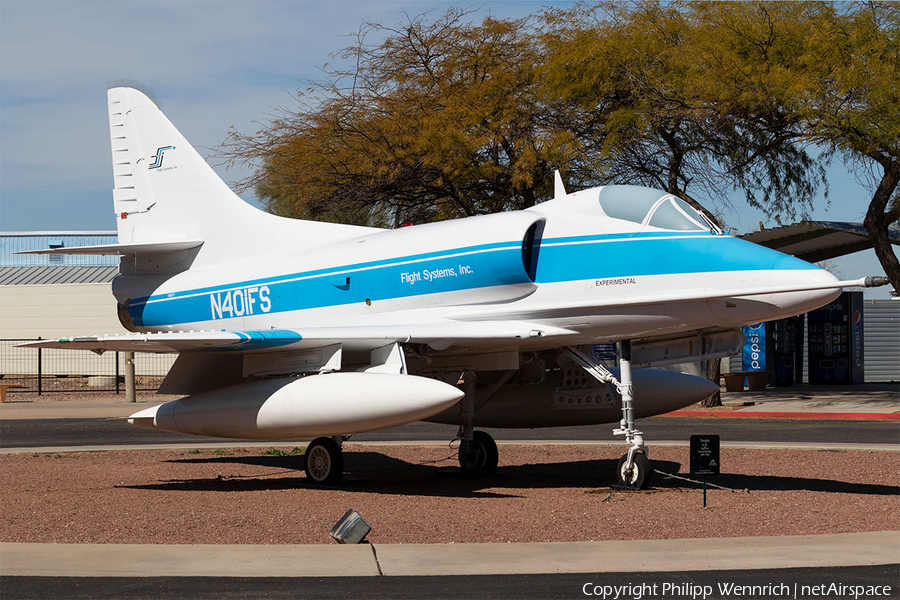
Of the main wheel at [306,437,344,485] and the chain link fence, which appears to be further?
the chain link fence

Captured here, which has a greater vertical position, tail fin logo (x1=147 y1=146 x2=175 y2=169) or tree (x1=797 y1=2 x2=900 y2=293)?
tree (x1=797 y1=2 x2=900 y2=293)

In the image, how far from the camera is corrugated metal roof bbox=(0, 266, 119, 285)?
4962 cm

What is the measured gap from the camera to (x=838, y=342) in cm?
3359

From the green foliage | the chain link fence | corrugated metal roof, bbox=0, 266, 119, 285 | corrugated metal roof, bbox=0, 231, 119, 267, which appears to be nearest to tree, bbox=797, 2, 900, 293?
the green foliage

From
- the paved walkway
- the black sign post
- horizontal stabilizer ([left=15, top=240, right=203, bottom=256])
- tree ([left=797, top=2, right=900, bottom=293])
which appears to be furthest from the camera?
tree ([left=797, top=2, right=900, bottom=293])

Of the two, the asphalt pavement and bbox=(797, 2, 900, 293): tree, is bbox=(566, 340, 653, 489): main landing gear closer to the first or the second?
the asphalt pavement

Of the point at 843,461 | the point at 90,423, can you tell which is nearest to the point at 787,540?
the point at 843,461

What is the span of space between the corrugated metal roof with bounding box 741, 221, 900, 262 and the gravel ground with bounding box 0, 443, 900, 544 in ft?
41.1

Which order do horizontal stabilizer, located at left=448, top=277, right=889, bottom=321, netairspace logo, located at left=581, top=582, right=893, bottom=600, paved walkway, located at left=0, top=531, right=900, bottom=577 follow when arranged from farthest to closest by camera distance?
horizontal stabilizer, located at left=448, top=277, right=889, bottom=321
paved walkway, located at left=0, top=531, right=900, bottom=577
netairspace logo, located at left=581, top=582, right=893, bottom=600

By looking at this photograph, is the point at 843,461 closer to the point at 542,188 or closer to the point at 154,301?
the point at 154,301

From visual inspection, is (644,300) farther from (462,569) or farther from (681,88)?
(681,88)

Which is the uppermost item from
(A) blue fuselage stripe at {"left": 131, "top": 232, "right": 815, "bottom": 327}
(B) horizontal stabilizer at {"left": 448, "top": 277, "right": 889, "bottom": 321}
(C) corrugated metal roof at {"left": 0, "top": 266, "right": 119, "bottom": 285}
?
(C) corrugated metal roof at {"left": 0, "top": 266, "right": 119, "bottom": 285}

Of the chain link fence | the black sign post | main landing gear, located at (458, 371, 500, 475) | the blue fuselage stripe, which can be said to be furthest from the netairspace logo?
the chain link fence

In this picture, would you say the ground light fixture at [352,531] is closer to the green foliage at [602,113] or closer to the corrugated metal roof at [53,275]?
the green foliage at [602,113]
